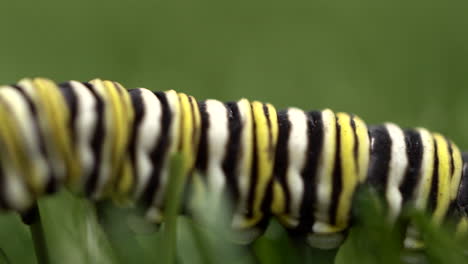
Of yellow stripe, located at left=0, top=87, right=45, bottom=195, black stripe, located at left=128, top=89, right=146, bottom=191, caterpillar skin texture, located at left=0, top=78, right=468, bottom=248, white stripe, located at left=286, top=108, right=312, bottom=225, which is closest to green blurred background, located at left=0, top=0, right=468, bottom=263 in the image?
caterpillar skin texture, located at left=0, top=78, right=468, bottom=248

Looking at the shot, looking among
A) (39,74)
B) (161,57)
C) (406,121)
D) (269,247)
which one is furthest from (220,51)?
(269,247)

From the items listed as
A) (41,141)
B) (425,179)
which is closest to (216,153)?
Result: (41,141)

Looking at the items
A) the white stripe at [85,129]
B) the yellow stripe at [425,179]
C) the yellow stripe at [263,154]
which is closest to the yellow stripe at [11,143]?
the white stripe at [85,129]

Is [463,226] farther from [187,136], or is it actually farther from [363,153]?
[187,136]

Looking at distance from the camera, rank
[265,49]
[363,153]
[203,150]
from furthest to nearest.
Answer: [265,49] → [363,153] → [203,150]

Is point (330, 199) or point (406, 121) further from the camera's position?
point (406, 121)

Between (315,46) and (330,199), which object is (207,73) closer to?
(315,46)

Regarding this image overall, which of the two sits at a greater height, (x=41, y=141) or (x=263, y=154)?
(x=41, y=141)

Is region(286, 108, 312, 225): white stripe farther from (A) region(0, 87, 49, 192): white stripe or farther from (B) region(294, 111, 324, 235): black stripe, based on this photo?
(A) region(0, 87, 49, 192): white stripe

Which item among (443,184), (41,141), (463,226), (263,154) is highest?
(41,141)
